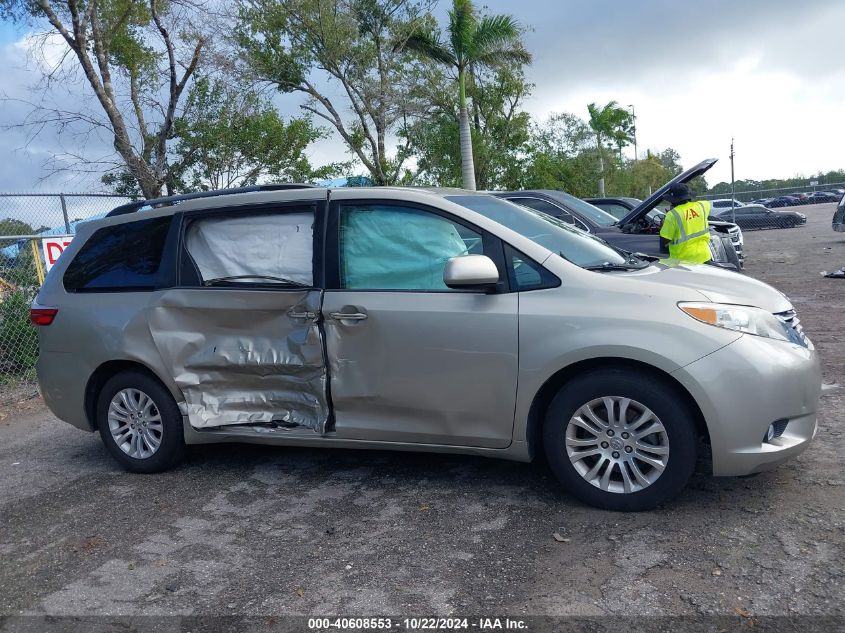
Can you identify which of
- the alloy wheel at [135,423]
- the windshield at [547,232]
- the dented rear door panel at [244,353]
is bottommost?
the alloy wheel at [135,423]

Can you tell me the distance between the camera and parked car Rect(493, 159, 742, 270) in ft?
29.9

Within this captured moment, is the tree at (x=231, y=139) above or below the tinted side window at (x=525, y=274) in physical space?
above

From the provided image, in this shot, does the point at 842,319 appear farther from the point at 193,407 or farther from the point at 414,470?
the point at 193,407

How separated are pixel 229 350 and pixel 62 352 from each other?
1.46 m

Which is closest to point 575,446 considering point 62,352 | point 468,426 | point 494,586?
point 468,426

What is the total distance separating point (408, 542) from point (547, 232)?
2086 millimetres

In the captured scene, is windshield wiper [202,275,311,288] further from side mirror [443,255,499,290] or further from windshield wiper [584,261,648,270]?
windshield wiper [584,261,648,270]

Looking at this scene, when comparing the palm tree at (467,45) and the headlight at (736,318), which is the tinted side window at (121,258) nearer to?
the headlight at (736,318)

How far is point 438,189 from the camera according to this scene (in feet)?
16.0

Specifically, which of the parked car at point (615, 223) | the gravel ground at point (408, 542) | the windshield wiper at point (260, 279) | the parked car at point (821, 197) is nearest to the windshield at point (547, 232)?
the windshield wiper at point (260, 279)

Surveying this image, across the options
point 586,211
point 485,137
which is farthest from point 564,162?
point 586,211

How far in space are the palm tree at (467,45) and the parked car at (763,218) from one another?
613 inches

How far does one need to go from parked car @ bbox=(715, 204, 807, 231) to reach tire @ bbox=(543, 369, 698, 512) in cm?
3113

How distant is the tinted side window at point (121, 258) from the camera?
5.17m
